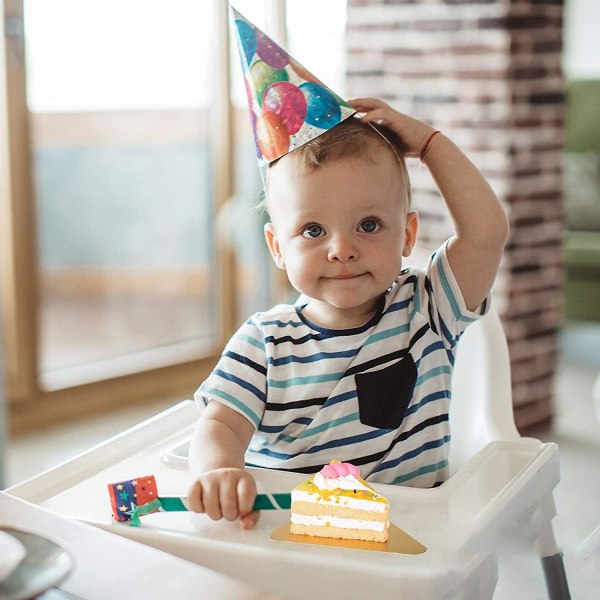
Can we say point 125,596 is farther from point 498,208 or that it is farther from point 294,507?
point 498,208

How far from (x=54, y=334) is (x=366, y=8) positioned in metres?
1.53

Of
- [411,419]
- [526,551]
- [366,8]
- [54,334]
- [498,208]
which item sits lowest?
[54,334]

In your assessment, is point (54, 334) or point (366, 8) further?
point (54, 334)

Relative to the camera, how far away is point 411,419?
1196 millimetres

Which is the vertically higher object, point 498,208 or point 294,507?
point 498,208

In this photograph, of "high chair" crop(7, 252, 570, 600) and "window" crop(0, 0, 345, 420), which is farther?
"window" crop(0, 0, 345, 420)

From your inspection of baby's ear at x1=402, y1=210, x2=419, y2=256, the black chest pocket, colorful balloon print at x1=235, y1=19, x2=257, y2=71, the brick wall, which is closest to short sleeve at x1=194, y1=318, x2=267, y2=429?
the black chest pocket

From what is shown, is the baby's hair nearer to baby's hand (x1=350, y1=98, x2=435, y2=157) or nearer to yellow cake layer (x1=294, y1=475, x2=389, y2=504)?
baby's hand (x1=350, y1=98, x2=435, y2=157)

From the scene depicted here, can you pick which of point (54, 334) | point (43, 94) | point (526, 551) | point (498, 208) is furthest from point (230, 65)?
point (526, 551)

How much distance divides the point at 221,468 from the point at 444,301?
0.41 m

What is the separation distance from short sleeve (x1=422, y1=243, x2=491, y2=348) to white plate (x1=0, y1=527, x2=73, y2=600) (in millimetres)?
653

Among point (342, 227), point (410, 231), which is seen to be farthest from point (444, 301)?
point (342, 227)

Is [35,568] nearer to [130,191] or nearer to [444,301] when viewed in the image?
[444,301]

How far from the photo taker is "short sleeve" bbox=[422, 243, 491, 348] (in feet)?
4.08
